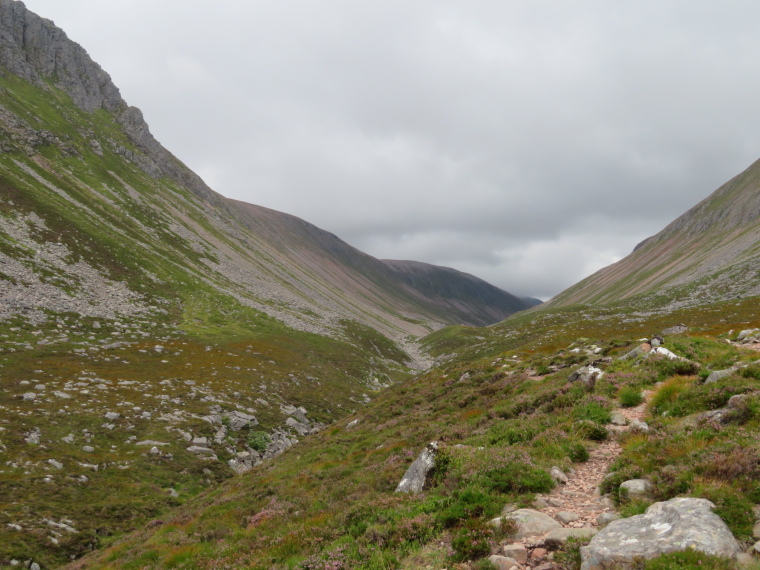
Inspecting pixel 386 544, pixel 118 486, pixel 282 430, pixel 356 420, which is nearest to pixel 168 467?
pixel 118 486

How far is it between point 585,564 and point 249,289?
98701 mm

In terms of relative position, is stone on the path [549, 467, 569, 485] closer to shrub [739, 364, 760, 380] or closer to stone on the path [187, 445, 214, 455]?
shrub [739, 364, 760, 380]

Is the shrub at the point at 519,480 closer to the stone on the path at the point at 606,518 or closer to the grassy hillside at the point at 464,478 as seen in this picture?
the grassy hillside at the point at 464,478

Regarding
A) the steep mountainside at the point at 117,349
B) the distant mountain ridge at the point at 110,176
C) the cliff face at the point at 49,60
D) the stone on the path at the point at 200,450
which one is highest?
the cliff face at the point at 49,60

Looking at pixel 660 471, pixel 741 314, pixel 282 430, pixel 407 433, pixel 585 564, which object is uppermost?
pixel 741 314

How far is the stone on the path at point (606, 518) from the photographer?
333 inches

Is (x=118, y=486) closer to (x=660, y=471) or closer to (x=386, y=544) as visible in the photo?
(x=386, y=544)

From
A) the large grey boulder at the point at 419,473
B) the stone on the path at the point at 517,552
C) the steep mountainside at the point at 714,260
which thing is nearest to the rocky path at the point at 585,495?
the stone on the path at the point at 517,552

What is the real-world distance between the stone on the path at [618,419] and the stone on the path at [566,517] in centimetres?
617

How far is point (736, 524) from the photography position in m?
7.04

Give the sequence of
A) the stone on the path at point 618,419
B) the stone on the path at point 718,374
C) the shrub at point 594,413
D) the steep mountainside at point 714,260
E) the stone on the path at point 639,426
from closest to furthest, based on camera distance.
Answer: the stone on the path at point 639,426
the stone on the path at point 718,374
the stone on the path at point 618,419
the shrub at point 594,413
the steep mountainside at point 714,260

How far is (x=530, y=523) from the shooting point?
8922 millimetres

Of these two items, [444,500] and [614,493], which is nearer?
[614,493]

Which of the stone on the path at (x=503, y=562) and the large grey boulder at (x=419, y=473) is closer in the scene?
the stone on the path at (x=503, y=562)
